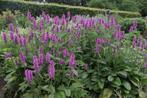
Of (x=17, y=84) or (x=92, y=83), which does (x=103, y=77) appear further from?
Result: (x=17, y=84)

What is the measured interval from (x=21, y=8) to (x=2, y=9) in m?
0.88

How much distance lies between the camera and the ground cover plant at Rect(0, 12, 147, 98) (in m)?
4.33

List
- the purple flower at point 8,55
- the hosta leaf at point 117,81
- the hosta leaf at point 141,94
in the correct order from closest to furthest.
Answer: the purple flower at point 8,55
the hosta leaf at point 117,81
the hosta leaf at point 141,94

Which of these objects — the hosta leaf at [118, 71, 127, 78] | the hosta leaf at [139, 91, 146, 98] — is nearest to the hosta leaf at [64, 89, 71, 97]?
the hosta leaf at [118, 71, 127, 78]

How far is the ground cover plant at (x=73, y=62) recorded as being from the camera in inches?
171

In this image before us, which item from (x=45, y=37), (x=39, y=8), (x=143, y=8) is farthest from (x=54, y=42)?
(x=143, y=8)

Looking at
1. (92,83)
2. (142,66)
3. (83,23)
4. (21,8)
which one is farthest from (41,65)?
(21,8)

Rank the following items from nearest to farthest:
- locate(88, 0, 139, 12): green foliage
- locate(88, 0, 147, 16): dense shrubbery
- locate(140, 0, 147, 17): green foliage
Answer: locate(88, 0, 147, 16): dense shrubbery, locate(88, 0, 139, 12): green foliage, locate(140, 0, 147, 17): green foliage

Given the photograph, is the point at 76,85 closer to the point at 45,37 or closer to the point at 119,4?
the point at 45,37

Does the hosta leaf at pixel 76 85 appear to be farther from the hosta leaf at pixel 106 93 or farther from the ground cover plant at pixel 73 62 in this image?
the hosta leaf at pixel 106 93

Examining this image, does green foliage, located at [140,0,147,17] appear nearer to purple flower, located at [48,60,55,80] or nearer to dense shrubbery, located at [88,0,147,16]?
dense shrubbery, located at [88,0,147,16]

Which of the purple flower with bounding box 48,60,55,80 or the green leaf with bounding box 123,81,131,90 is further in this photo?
the green leaf with bounding box 123,81,131,90

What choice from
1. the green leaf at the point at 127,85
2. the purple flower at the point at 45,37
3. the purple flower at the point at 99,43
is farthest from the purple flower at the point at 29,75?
the green leaf at the point at 127,85

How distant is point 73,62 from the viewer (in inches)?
164
